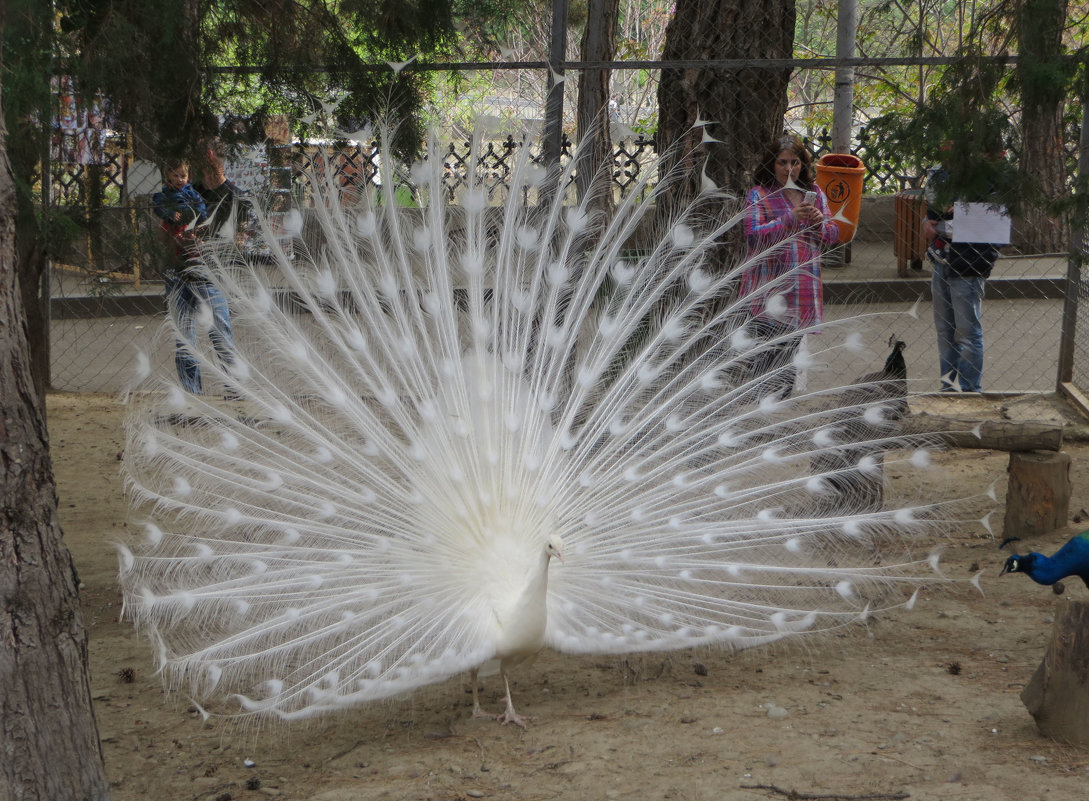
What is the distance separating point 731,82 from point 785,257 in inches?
86.6

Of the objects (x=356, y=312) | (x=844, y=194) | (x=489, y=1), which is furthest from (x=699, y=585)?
(x=489, y=1)

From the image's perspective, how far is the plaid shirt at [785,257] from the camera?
5188 mm

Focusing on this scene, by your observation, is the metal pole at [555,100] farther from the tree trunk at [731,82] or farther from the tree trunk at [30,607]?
the tree trunk at [30,607]

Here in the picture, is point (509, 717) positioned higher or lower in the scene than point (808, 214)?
lower

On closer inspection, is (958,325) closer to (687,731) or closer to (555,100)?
(555,100)

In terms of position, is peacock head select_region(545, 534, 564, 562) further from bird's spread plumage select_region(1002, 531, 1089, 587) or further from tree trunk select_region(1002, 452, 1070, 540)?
tree trunk select_region(1002, 452, 1070, 540)

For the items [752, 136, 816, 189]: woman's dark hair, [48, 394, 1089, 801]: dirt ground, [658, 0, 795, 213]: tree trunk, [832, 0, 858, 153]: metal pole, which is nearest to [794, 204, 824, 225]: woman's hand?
[752, 136, 816, 189]: woman's dark hair

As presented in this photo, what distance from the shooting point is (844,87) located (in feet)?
31.7

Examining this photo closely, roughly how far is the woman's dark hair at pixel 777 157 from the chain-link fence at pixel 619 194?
352mm

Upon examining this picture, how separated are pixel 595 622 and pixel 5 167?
2681 mm

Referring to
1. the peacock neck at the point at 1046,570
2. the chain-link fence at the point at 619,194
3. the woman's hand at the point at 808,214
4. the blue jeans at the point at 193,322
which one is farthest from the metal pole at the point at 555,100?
the peacock neck at the point at 1046,570

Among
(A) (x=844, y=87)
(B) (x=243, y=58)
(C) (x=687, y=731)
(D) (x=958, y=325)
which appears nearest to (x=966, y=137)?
(C) (x=687, y=731)

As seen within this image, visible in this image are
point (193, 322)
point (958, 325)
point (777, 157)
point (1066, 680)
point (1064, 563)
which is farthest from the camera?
point (958, 325)

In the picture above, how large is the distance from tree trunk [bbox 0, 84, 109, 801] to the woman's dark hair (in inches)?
168
